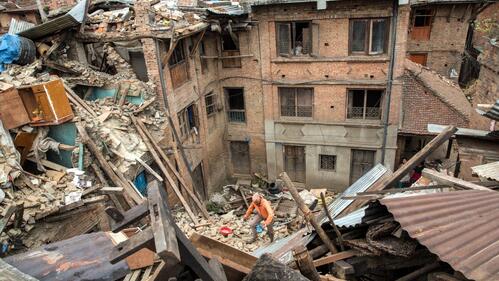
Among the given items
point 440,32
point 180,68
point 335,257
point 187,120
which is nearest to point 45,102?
point 180,68

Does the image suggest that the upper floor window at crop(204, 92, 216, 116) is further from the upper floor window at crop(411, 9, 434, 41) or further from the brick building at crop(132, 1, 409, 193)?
the upper floor window at crop(411, 9, 434, 41)

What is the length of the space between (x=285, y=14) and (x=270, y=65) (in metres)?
2.30

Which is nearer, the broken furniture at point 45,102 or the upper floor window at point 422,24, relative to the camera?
the broken furniture at point 45,102

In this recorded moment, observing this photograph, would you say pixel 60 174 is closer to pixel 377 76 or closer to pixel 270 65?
pixel 270 65

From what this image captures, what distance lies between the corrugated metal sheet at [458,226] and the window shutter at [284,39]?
39.9 feet

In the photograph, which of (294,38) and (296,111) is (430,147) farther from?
(296,111)

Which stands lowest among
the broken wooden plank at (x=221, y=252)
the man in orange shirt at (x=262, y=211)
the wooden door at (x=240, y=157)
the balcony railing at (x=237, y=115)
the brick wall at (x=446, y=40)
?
the wooden door at (x=240, y=157)

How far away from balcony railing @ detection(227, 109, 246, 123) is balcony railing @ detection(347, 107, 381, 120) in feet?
16.9

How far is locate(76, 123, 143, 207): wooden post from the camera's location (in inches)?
369

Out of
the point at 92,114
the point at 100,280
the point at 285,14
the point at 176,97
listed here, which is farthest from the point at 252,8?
the point at 100,280

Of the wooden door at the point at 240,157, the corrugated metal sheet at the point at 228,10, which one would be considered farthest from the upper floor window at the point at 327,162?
the corrugated metal sheet at the point at 228,10

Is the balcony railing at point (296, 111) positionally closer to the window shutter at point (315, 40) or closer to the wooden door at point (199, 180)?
the window shutter at point (315, 40)

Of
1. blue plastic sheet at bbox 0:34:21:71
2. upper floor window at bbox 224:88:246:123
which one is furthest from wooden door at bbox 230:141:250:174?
blue plastic sheet at bbox 0:34:21:71

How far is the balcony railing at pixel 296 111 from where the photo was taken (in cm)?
1652
